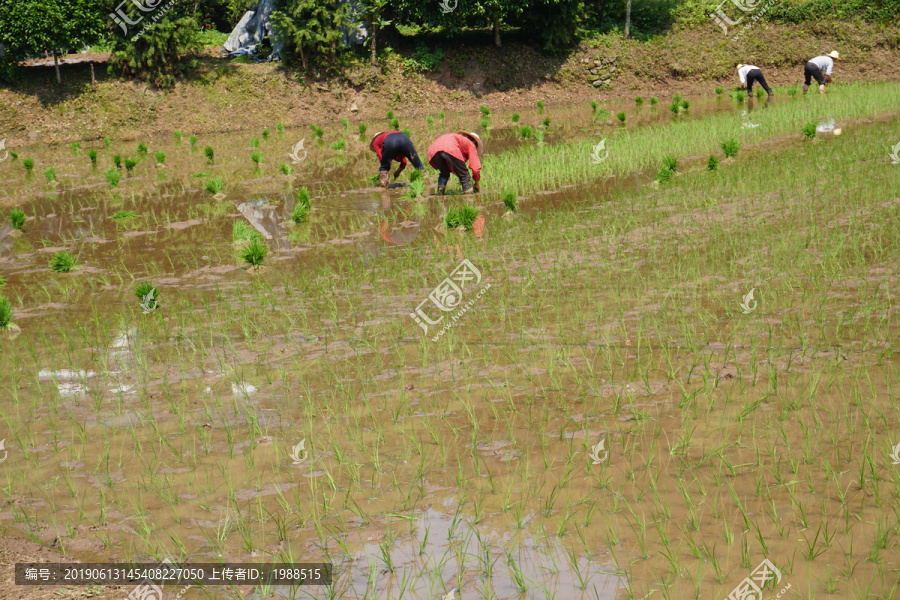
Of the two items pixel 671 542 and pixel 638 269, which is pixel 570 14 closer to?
pixel 638 269

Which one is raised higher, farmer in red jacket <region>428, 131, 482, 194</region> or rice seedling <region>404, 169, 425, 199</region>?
farmer in red jacket <region>428, 131, 482, 194</region>

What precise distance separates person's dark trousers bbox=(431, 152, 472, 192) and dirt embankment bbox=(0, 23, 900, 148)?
9.80 meters

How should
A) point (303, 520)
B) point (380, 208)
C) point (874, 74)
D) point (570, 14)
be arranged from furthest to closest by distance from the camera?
point (570, 14)
point (874, 74)
point (380, 208)
point (303, 520)

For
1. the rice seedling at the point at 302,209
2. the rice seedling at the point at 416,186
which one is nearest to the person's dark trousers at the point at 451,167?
the rice seedling at the point at 416,186

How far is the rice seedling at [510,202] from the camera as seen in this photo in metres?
8.07

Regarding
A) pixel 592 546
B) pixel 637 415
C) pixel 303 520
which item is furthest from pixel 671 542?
pixel 303 520

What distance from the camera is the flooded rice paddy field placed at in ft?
9.37

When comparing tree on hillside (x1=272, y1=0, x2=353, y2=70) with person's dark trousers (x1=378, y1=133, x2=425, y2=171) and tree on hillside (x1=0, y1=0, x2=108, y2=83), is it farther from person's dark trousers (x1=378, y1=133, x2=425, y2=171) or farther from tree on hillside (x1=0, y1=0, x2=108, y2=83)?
person's dark trousers (x1=378, y1=133, x2=425, y2=171)

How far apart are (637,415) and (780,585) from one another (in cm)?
125

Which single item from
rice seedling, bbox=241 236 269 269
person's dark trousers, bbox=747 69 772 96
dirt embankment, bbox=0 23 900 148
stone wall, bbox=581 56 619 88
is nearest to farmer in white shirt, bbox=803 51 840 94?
person's dark trousers, bbox=747 69 772 96

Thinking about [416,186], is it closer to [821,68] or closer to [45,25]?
[821,68]

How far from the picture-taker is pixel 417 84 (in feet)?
74.0

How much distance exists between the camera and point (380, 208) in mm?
9109

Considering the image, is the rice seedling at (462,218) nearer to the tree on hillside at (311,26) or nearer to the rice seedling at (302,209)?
the rice seedling at (302,209)
